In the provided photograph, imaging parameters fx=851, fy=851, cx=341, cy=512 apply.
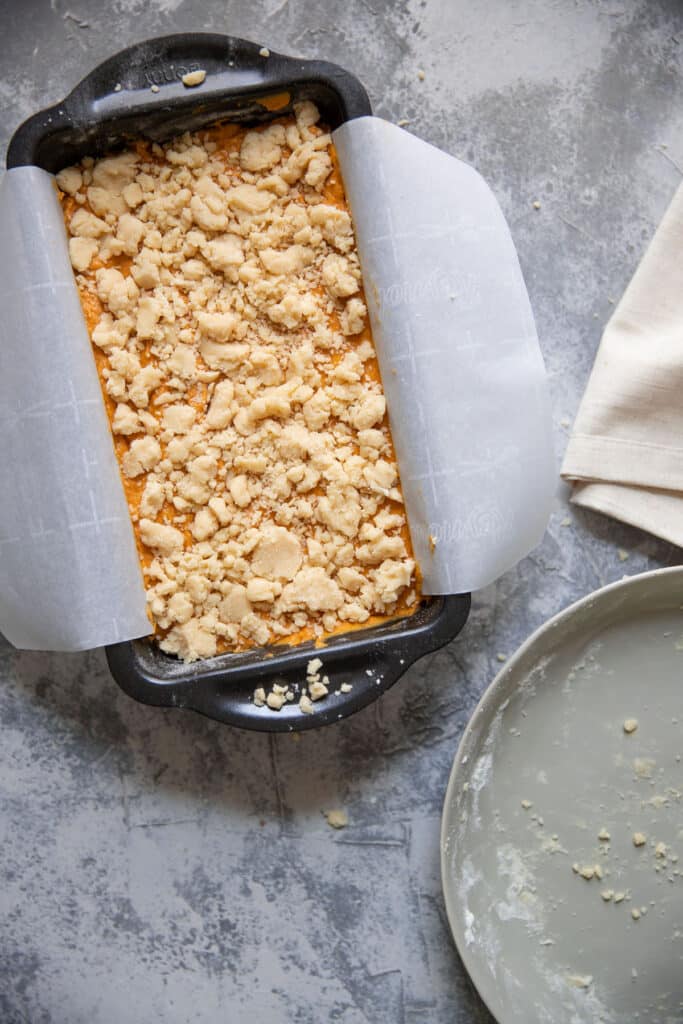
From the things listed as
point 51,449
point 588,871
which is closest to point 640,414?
point 588,871

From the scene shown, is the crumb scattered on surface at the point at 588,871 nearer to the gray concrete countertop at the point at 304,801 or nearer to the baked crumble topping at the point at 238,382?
the gray concrete countertop at the point at 304,801

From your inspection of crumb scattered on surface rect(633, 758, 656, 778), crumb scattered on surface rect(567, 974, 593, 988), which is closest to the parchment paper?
crumb scattered on surface rect(633, 758, 656, 778)

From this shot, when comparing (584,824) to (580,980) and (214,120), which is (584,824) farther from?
(214,120)

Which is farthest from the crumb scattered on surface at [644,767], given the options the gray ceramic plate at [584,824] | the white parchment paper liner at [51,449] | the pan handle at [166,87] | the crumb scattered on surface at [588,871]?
the pan handle at [166,87]

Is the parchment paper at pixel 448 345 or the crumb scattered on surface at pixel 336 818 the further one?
the crumb scattered on surface at pixel 336 818

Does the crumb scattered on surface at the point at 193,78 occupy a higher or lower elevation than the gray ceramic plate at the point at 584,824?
higher

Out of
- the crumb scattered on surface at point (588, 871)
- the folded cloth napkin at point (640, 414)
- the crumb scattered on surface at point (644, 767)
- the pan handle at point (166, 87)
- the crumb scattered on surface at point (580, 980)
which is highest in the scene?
the pan handle at point (166, 87)

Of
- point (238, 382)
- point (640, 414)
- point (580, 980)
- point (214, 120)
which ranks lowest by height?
point (580, 980)
